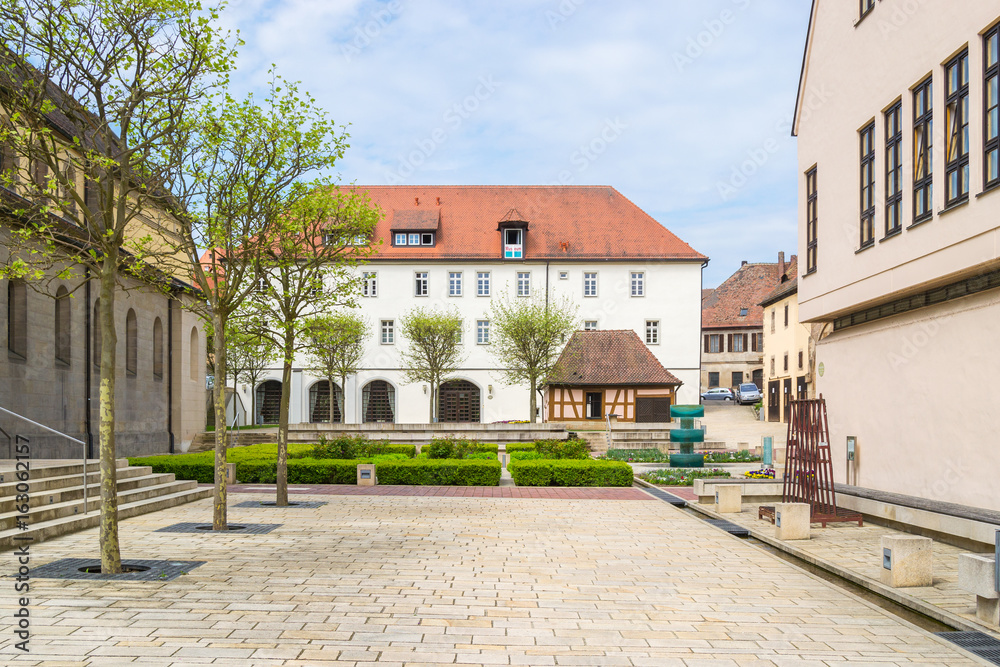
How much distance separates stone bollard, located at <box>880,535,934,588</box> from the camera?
9.48m

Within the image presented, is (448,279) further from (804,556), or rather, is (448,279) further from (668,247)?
(804,556)

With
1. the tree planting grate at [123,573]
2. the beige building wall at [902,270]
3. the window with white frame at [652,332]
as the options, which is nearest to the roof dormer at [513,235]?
the window with white frame at [652,332]

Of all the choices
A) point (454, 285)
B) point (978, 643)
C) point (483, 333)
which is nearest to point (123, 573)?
point (978, 643)

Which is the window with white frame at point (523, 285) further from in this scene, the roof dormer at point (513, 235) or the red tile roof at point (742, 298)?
the red tile roof at point (742, 298)

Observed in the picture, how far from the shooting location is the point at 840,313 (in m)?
17.6

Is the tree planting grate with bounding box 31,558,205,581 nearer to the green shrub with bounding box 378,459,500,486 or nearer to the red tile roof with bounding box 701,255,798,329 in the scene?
the green shrub with bounding box 378,459,500,486

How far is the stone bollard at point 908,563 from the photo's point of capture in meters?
9.48

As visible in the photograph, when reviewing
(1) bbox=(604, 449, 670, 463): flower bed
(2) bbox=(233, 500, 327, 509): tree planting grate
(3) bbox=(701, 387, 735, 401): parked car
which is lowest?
(1) bbox=(604, 449, 670, 463): flower bed

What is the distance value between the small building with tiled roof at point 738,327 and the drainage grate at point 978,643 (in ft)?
225

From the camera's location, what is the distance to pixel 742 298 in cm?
7531

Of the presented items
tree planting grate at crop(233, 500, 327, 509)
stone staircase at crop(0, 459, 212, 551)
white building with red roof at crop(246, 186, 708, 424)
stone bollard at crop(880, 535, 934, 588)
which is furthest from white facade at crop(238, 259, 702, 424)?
stone bollard at crop(880, 535, 934, 588)

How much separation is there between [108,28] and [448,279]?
150ft

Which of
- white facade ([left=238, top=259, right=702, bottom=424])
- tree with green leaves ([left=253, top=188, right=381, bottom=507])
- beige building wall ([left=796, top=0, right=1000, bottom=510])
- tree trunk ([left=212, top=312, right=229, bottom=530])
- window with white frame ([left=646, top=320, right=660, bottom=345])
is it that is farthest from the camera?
window with white frame ([left=646, top=320, right=660, bottom=345])

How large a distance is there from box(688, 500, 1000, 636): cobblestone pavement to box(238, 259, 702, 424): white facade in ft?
125
